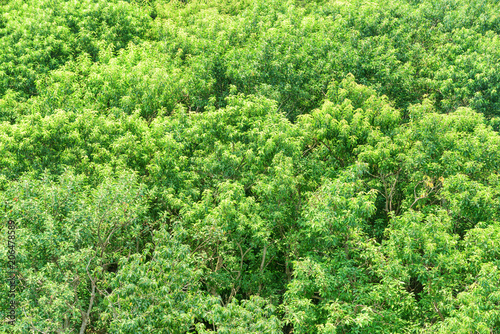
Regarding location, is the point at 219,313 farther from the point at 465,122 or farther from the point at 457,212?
the point at 465,122

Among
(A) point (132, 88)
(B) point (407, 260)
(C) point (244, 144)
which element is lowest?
(B) point (407, 260)

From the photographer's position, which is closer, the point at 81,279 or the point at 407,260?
the point at 81,279

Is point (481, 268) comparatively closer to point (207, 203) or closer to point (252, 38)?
point (207, 203)

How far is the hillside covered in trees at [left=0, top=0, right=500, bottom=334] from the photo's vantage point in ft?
43.0

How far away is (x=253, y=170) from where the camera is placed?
18828mm

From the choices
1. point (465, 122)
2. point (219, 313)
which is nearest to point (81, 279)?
point (219, 313)

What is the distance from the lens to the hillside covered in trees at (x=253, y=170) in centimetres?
1310

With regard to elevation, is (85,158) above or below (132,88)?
below

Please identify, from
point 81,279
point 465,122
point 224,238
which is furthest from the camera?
point 465,122

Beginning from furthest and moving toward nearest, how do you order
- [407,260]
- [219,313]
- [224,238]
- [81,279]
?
[224,238], [407,260], [81,279], [219,313]

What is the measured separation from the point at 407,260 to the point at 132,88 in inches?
578

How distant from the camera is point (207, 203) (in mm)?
16750

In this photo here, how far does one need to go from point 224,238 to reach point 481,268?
805 cm

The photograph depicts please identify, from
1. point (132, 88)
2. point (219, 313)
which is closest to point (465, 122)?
point (219, 313)
